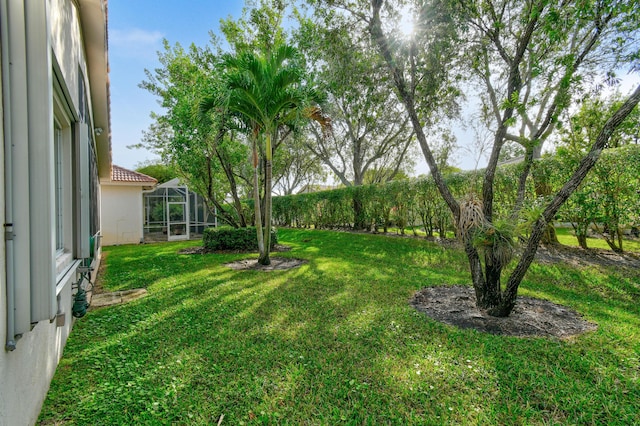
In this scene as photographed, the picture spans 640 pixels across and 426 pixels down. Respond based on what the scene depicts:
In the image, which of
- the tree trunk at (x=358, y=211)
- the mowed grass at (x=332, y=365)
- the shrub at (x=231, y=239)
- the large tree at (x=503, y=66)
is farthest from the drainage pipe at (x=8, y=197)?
the tree trunk at (x=358, y=211)

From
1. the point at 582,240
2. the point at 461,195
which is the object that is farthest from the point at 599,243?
the point at 461,195

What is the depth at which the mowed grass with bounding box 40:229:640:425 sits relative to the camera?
7.00 feet

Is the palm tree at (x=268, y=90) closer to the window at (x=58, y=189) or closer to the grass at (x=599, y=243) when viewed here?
the window at (x=58, y=189)

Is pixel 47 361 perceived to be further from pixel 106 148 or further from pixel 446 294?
pixel 106 148

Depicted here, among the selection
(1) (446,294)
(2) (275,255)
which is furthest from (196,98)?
(1) (446,294)

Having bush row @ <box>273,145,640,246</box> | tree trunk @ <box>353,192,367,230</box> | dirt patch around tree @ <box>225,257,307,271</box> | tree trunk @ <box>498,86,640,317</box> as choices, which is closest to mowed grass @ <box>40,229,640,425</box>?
tree trunk @ <box>498,86,640,317</box>

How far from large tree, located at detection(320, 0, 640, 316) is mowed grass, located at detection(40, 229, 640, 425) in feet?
3.49

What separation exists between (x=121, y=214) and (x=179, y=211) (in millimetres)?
2562

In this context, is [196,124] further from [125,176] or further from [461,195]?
[125,176]

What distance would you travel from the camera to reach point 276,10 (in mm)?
10125

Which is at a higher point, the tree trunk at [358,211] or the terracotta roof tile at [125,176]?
the terracotta roof tile at [125,176]

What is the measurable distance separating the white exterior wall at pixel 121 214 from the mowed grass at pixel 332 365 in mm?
10690

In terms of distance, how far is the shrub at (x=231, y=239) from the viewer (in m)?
10.4

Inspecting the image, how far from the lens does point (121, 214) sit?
13688 millimetres
